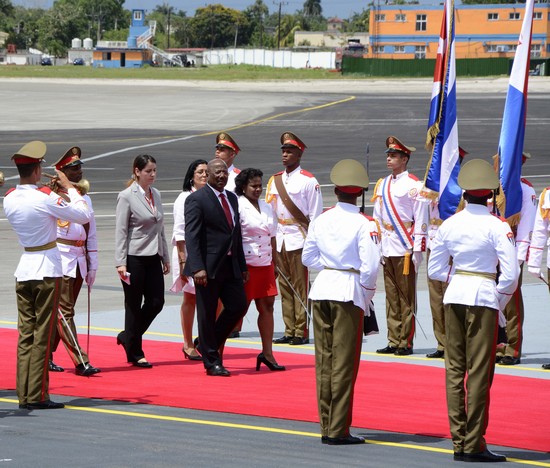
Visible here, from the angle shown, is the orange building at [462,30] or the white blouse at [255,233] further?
the orange building at [462,30]

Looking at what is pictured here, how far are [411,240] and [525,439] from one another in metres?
4.10

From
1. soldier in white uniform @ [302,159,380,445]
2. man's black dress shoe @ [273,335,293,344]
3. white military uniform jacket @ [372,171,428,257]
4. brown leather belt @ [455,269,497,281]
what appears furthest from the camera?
man's black dress shoe @ [273,335,293,344]

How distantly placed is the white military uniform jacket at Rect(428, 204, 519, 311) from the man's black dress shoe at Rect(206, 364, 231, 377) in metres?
3.31

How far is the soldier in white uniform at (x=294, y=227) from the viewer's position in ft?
42.4

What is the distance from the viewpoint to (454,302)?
8.19m

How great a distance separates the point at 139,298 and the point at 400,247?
2807mm

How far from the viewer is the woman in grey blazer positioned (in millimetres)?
11305

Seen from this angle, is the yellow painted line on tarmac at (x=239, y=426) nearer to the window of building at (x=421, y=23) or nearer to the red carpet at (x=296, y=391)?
the red carpet at (x=296, y=391)

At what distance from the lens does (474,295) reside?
26.6 feet

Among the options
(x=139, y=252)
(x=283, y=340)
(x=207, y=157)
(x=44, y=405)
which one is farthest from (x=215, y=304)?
(x=207, y=157)

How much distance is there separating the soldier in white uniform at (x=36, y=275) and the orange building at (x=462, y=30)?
123287 mm

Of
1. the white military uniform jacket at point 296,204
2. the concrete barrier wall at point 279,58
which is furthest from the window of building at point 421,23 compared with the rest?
the white military uniform jacket at point 296,204

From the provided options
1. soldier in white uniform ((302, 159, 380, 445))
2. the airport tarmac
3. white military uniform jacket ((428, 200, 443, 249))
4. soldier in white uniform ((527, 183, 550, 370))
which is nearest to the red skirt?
the airport tarmac

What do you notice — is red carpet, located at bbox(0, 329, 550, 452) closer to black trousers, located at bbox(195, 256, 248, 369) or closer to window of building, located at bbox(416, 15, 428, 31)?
black trousers, located at bbox(195, 256, 248, 369)
